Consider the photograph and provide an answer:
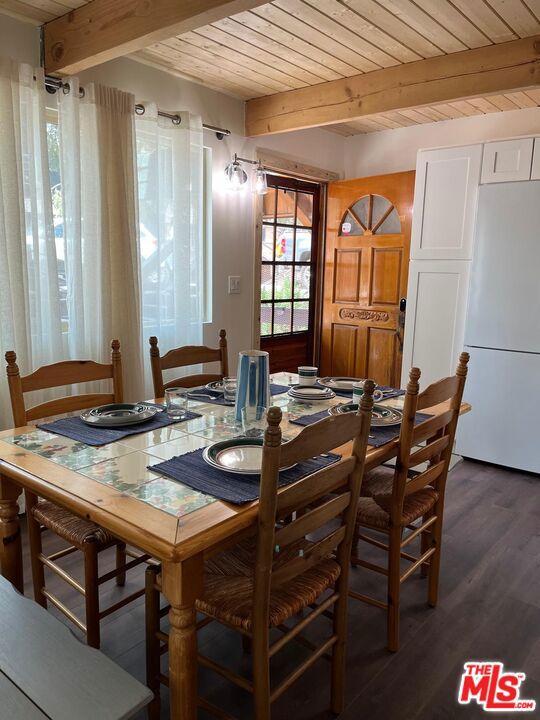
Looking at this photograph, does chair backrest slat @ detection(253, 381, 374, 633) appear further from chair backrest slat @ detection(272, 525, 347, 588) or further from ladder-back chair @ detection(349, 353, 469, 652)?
ladder-back chair @ detection(349, 353, 469, 652)

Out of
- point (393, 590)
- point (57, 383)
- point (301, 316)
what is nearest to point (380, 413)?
point (393, 590)

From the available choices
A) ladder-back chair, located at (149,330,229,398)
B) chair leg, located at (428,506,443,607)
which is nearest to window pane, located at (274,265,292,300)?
ladder-back chair, located at (149,330,229,398)

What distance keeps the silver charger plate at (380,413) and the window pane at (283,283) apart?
7.75 feet

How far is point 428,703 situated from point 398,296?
116 inches

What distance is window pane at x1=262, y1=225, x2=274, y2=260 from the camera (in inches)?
160

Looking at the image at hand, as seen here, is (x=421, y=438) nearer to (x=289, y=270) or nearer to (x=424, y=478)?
(x=424, y=478)

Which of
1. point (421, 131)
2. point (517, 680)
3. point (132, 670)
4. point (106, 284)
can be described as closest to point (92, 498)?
point (132, 670)

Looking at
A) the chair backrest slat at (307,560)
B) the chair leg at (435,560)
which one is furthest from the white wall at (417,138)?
the chair backrest slat at (307,560)

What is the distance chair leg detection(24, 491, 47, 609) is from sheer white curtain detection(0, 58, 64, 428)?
80 cm

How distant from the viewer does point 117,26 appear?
2.20m

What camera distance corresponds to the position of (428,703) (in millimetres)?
1583

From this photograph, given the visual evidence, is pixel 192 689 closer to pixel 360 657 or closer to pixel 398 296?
pixel 360 657

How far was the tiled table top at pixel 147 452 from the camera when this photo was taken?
1.28 metres

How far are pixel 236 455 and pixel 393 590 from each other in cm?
77
